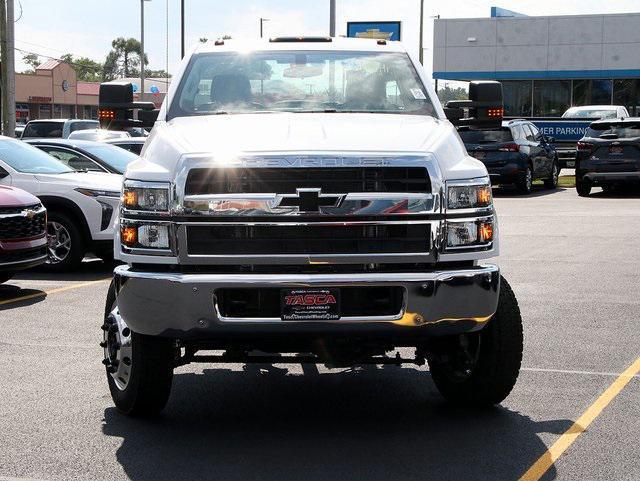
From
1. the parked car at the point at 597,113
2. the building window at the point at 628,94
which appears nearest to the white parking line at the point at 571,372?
the parked car at the point at 597,113

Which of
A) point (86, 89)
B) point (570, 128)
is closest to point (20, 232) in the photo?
point (570, 128)

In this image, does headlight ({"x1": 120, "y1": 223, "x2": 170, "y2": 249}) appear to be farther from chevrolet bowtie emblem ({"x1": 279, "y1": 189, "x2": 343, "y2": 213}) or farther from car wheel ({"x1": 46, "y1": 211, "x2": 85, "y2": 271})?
car wheel ({"x1": 46, "y1": 211, "x2": 85, "y2": 271})

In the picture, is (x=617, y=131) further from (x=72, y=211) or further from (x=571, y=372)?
(x=571, y=372)

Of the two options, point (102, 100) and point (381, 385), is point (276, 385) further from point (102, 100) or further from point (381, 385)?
point (102, 100)

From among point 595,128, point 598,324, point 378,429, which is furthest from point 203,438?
point 595,128

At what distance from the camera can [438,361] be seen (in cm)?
645

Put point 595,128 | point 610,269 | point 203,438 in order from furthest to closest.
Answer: point 595,128, point 610,269, point 203,438

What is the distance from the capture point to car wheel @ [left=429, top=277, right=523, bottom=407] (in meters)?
6.20

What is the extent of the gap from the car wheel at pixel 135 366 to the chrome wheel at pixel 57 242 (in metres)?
7.22

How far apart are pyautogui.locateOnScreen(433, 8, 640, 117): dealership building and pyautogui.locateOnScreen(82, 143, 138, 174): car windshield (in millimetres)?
37920

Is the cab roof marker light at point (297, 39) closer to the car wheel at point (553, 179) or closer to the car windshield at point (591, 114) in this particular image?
the car wheel at point (553, 179)

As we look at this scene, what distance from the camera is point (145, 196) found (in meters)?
5.73

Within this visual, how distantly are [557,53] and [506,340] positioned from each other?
47.3 meters

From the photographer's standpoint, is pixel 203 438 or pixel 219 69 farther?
pixel 219 69
